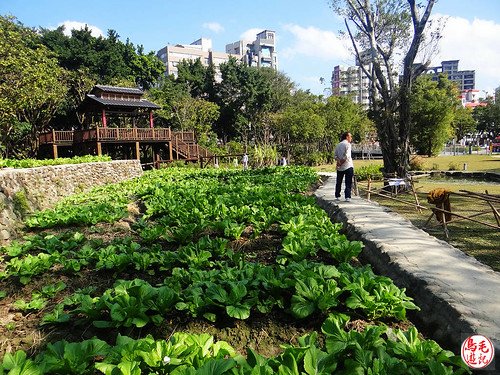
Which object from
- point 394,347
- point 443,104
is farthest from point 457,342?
point 443,104

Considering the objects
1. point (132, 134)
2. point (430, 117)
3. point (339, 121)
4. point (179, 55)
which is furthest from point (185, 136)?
point (179, 55)

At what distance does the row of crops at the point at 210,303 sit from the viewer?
6.88ft

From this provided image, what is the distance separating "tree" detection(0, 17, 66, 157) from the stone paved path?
18.5m

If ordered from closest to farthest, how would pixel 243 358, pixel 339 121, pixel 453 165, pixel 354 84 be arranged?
pixel 243 358 < pixel 453 165 < pixel 339 121 < pixel 354 84

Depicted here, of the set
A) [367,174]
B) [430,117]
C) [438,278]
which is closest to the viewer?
[438,278]

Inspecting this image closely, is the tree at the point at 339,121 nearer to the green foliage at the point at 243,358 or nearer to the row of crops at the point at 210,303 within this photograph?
the row of crops at the point at 210,303

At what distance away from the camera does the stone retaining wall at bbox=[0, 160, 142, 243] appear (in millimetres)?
8301

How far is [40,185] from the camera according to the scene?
1139 centimetres

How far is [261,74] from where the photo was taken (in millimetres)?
47562

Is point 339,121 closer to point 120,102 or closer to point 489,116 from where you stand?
point 120,102

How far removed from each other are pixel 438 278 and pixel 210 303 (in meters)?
2.38

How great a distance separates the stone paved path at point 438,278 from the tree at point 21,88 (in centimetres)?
1853

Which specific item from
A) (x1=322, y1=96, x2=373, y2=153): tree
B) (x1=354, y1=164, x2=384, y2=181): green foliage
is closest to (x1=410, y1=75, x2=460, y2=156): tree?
(x1=322, y1=96, x2=373, y2=153): tree

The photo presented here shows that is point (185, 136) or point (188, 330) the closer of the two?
point (188, 330)
